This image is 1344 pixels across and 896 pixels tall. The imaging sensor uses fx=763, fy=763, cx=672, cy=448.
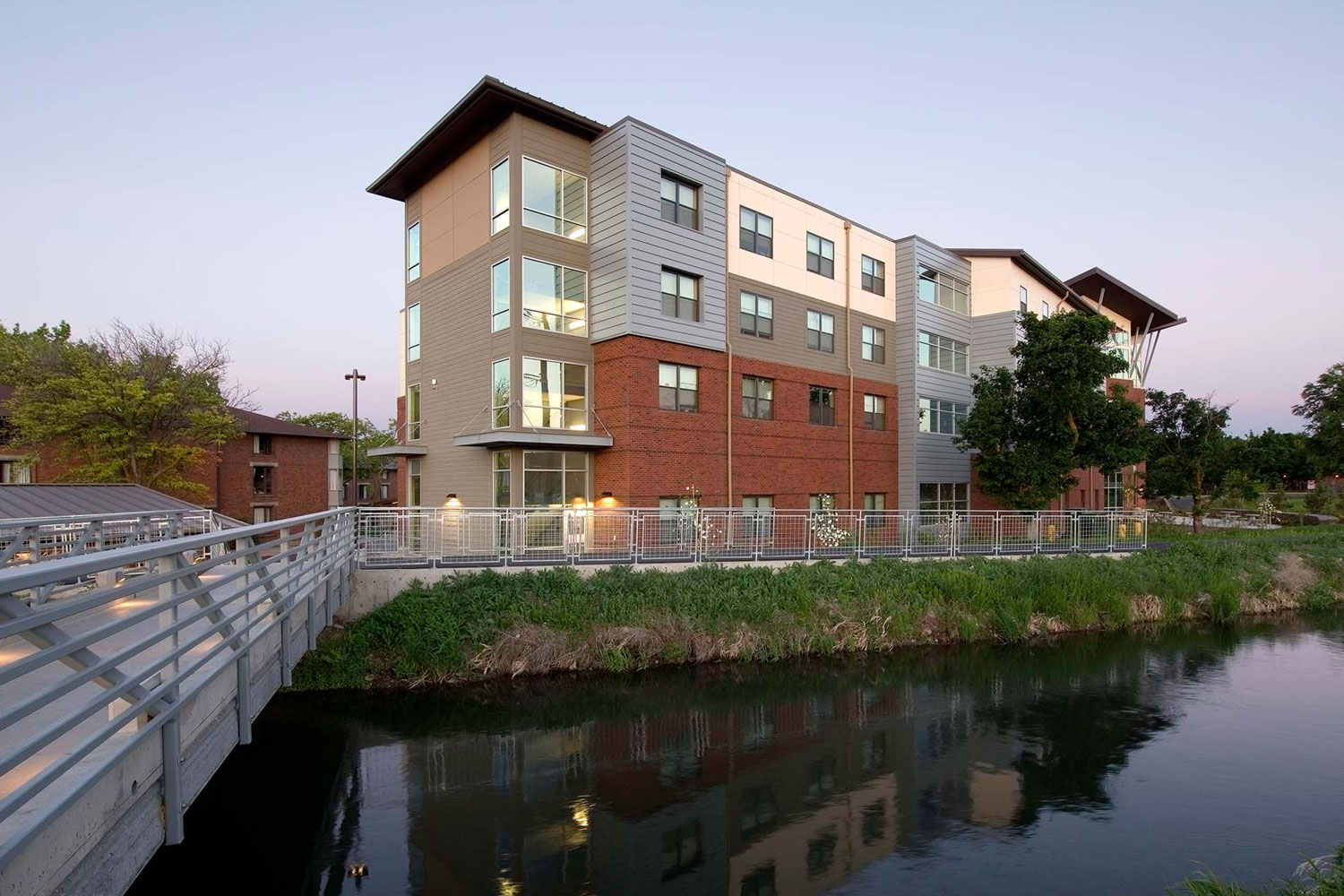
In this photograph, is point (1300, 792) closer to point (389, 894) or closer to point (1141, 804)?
point (1141, 804)

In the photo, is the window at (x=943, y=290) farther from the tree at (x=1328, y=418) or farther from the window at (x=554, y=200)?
the tree at (x=1328, y=418)

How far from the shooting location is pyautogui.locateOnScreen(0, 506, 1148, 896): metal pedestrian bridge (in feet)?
10.1

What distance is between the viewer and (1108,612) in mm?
20844

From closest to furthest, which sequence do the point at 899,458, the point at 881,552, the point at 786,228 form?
the point at 881,552 < the point at 786,228 < the point at 899,458

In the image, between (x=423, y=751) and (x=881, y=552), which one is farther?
(x=881, y=552)

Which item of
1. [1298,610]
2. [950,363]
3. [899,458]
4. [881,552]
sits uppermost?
[950,363]

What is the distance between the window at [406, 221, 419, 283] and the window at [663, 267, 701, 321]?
8.88 m

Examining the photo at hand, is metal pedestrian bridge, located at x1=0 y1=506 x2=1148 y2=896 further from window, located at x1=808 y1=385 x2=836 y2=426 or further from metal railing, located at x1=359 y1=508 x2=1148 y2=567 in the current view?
window, located at x1=808 y1=385 x2=836 y2=426

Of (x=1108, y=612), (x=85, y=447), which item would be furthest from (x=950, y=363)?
(x=85, y=447)

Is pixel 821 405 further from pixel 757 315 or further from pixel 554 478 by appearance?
pixel 554 478

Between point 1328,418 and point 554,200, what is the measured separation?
156ft

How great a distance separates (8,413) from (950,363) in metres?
35.9

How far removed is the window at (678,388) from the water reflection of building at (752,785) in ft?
32.0

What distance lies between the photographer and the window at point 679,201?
22266 millimetres
